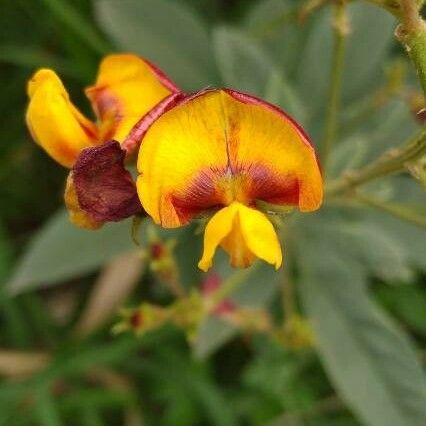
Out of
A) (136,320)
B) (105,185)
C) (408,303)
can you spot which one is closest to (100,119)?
(105,185)

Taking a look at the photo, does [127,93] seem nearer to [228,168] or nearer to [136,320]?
[228,168]

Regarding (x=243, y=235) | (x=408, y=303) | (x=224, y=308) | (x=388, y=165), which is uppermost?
(x=243, y=235)

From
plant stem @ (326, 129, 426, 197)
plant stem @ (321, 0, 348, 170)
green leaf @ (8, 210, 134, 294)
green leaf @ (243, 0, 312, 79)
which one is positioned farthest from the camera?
green leaf @ (243, 0, 312, 79)

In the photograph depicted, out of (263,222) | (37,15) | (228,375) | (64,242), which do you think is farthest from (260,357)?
(263,222)

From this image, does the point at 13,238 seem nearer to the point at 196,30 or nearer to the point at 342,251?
the point at 196,30

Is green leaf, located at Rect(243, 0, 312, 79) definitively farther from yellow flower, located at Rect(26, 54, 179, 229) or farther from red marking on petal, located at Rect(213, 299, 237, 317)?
yellow flower, located at Rect(26, 54, 179, 229)

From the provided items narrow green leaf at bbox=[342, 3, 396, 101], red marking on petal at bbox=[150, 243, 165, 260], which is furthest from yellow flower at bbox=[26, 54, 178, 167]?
narrow green leaf at bbox=[342, 3, 396, 101]
